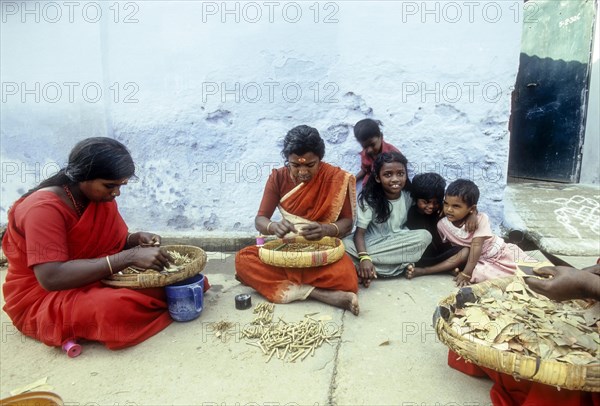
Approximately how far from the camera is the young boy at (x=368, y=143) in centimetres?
408

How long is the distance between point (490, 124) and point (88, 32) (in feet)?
14.5

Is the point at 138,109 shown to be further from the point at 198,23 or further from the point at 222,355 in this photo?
the point at 222,355

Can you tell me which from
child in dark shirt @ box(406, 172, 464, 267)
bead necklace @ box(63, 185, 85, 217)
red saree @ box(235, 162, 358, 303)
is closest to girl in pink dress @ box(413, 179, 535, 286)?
child in dark shirt @ box(406, 172, 464, 267)

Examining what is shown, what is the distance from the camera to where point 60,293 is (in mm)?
2531

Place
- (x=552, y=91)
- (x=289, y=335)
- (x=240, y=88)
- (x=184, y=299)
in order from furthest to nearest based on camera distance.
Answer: (x=552, y=91) → (x=240, y=88) → (x=184, y=299) → (x=289, y=335)

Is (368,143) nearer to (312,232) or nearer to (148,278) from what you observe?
(312,232)

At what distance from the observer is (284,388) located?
2205 mm

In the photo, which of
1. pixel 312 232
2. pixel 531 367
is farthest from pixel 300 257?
pixel 531 367

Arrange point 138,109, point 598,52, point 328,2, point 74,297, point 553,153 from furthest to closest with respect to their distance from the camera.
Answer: point 553,153, point 598,52, point 138,109, point 328,2, point 74,297

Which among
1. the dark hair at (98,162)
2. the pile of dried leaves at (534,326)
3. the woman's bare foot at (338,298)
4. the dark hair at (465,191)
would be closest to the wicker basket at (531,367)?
the pile of dried leaves at (534,326)

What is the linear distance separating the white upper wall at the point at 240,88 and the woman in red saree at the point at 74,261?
6.94ft

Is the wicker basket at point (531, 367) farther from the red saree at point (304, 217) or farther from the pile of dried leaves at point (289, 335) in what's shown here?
the red saree at point (304, 217)

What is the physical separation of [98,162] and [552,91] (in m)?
6.62

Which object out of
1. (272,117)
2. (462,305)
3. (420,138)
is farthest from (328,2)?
(462,305)
